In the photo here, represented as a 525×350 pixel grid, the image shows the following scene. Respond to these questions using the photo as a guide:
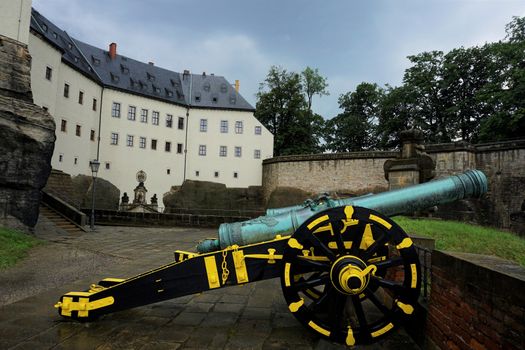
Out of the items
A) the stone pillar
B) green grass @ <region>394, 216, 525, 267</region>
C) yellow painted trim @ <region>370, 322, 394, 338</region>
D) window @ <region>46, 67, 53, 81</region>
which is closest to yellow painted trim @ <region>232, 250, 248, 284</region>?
yellow painted trim @ <region>370, 322, 394, 338</region>

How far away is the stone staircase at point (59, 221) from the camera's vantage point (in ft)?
45.0

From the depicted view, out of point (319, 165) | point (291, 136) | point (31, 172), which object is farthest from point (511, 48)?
point (31, 172)

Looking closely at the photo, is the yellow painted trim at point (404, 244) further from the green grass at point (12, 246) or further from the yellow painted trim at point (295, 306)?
Result: the green grass at point (12, 246)

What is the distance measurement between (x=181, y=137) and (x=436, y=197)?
35225 mm

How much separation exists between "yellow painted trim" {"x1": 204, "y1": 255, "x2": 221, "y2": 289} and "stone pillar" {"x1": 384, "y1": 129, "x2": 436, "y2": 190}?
272 inches

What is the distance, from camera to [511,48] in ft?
82.7

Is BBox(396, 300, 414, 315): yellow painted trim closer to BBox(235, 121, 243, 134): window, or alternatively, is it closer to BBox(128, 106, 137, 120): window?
BBox(128, 106, 137, 120): window

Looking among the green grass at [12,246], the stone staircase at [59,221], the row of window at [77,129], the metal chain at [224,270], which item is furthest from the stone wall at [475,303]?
the row of window at [77,129]

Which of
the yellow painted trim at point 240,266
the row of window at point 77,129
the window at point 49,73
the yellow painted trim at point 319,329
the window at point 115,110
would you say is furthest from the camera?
the window at point 115,110

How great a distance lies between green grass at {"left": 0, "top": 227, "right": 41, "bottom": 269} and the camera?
281 inches

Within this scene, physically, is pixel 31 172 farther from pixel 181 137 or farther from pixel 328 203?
pixel 181 137

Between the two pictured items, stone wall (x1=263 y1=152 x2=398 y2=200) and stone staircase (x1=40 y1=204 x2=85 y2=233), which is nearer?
stone staircase (x1=40 y1=204 x2=85 y2=233)

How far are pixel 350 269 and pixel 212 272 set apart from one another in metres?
1.24

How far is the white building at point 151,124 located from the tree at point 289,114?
2.35 meters
